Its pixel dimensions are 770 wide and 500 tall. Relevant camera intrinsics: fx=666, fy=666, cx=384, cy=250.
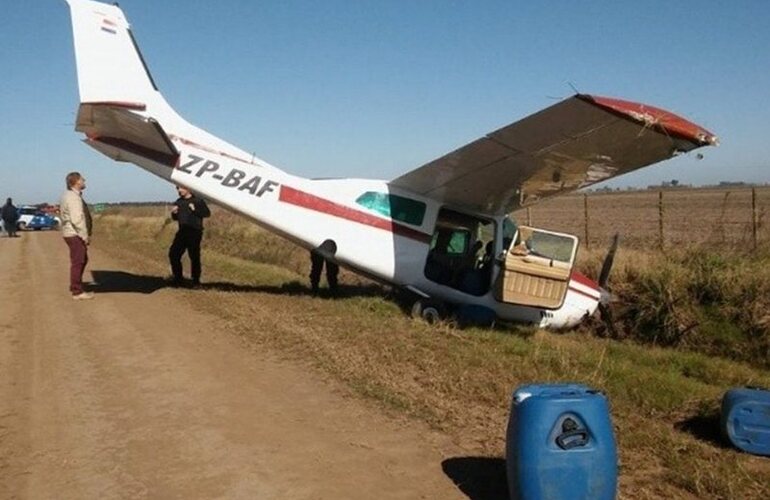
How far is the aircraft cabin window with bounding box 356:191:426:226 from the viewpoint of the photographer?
1116 cm

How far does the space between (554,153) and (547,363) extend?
3.13 m

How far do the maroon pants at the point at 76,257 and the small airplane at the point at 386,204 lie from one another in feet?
4.99

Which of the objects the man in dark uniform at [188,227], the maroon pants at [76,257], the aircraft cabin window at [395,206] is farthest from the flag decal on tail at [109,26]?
the aircraft cabin window at [395,206]

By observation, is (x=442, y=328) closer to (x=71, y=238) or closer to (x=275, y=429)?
(x=275, y=429)

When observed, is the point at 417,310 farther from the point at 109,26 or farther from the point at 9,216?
the point at 9,216

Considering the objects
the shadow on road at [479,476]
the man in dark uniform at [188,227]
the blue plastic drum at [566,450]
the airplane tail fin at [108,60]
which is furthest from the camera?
the man in dark uniform at [188,227]

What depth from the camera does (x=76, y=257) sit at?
1084 cm

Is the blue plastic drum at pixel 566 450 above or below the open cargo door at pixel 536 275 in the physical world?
below

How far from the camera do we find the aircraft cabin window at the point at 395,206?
11.2 metres

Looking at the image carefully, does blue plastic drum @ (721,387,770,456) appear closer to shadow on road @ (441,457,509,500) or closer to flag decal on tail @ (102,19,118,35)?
shadow on road @ (441,457,509,500)

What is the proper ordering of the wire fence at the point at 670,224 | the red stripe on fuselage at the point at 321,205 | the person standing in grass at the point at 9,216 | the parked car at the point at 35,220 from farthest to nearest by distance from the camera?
the parked car at the point at 35,220, the person standing in grass at the point at 9,216, the wire fence at the point at 670,224, the red stripe on fuselage at the point at 321,205

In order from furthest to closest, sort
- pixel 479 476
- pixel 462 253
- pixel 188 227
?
pixel 188 227
pixel 462 253
pixel 479 476

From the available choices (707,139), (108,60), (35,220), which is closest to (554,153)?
(707,139)

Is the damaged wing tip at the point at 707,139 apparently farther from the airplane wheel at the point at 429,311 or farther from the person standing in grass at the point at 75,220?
the person standing in grass at the point at 75,220
